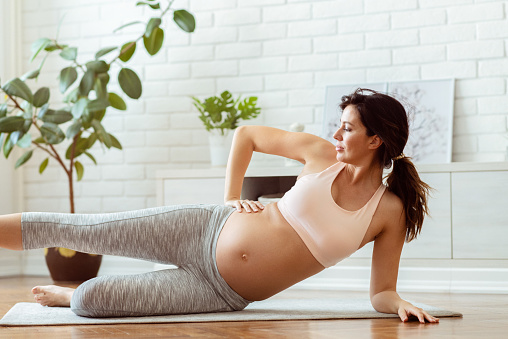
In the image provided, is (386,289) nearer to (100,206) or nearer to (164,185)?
(164,185)

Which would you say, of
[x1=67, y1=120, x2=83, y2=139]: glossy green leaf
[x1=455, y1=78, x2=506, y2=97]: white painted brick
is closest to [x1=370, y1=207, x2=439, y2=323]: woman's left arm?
[x1=455, y1=78, x2=506, y2=97]: white painted brick

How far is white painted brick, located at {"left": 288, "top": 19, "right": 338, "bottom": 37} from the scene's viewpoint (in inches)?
167

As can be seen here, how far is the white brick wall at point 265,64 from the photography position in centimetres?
397

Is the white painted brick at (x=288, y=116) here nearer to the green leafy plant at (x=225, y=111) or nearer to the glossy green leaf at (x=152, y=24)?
the green leafy plant at (x=225, y=111)

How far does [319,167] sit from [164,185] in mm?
1796

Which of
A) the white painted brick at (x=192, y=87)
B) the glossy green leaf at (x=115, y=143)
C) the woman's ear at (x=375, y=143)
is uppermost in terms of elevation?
the white painted brick at (x=192, y=87)

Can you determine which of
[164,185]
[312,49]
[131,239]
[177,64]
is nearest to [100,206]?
[164,185]

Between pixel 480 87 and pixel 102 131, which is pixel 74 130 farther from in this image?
pixel 480 87

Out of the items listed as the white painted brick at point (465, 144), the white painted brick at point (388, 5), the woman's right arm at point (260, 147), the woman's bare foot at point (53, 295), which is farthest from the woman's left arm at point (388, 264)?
the white painted brick at point (388, 5)

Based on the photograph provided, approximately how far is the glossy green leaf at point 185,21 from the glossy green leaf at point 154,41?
13 cm

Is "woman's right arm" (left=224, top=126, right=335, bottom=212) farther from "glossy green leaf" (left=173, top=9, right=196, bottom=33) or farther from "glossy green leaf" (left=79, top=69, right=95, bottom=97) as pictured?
"glossy green leaf" (left=79, top=69, right=95, bottom=97)

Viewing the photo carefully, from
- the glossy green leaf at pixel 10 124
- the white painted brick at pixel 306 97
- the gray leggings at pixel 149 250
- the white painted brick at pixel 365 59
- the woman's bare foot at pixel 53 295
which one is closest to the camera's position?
the gray leggings at pixel 149 250

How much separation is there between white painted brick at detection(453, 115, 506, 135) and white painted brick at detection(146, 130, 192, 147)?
5.54ft

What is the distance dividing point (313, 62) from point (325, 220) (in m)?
2.17
